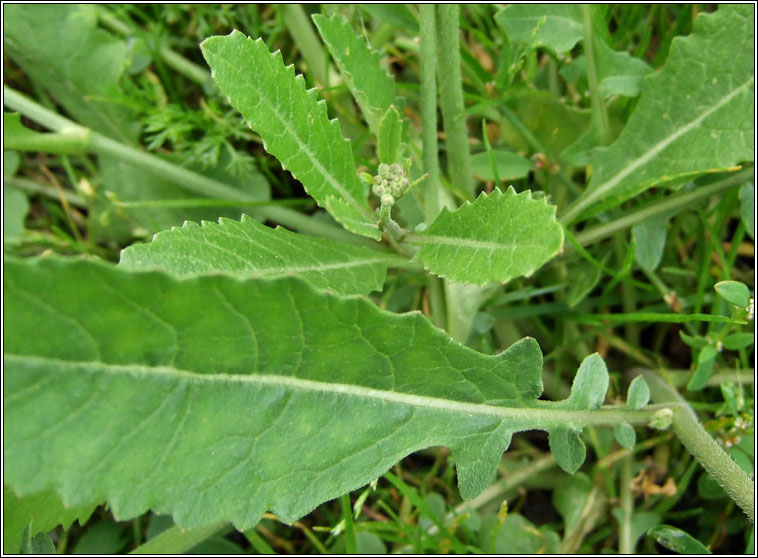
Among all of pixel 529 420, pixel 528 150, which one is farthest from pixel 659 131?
pixel 529 420

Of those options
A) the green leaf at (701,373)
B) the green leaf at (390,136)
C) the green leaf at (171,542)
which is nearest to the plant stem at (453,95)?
the green leaf at (390,136)

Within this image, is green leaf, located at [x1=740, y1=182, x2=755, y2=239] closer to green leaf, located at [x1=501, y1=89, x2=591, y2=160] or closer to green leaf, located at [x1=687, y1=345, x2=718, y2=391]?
green leaf, located at [x1=687, y1=345, x2=718, y2=391]

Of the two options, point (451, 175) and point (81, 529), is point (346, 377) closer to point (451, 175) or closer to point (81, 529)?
point (451, 175)

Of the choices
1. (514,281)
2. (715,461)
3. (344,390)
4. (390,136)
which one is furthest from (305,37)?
(715,461)

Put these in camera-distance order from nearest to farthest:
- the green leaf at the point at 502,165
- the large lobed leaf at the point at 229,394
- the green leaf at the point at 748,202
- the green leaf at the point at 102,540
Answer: the large lobed leaf at the point at 229,394
the green leaf at the point at 748,202
the green leaf at the point at 502,165
the green leaf at the point at 102,540

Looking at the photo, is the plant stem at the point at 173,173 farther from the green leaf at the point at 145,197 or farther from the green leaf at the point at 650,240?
the green leaf at the point at 650,240

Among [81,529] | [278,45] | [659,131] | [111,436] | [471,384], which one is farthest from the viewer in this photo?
[278,45]

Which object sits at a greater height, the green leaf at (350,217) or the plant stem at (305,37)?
the plant stem at (305,37)

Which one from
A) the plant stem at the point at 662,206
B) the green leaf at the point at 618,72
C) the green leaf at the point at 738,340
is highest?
the green leaf at the point at 618,72
